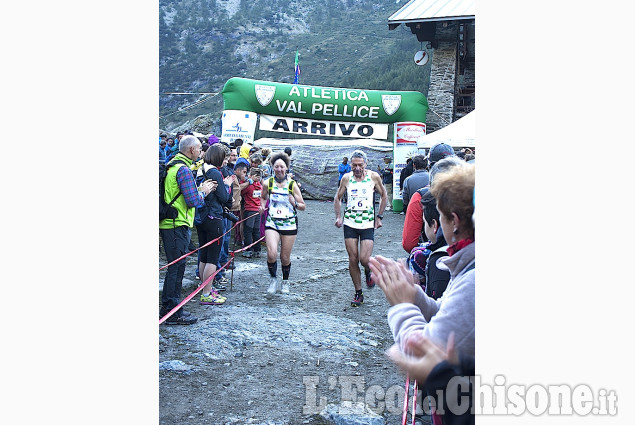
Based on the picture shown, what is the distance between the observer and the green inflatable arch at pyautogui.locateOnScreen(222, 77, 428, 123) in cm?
1505

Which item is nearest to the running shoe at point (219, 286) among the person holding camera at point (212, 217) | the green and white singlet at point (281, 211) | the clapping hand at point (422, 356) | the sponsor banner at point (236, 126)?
the person holding camera at point (212, 217)

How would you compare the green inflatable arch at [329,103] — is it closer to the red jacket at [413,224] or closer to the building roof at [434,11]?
the building roof at [434,11]

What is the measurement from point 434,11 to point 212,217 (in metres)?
14.6

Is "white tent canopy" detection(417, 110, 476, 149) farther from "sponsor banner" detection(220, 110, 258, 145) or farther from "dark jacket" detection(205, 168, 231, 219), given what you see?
"dark jacket" detection(205, 168, 231, 219)

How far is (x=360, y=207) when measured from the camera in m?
6.18

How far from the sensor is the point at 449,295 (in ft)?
5.52

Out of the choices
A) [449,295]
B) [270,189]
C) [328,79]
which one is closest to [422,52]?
[270,189]

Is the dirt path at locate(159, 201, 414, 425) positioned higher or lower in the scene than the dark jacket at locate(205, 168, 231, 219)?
lower

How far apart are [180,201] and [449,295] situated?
12.4 feet

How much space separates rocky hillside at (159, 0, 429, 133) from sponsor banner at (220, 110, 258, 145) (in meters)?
30.3

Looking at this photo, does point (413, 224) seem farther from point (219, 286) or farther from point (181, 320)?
point (219, 286)

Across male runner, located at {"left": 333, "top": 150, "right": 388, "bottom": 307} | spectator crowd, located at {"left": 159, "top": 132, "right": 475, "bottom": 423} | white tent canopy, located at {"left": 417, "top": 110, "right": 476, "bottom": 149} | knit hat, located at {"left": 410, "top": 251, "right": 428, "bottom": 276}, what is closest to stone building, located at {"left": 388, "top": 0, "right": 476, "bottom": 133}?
white tent canopy, located at {"left": 417, "top": 110, "right": 476, "bottom": 149}
